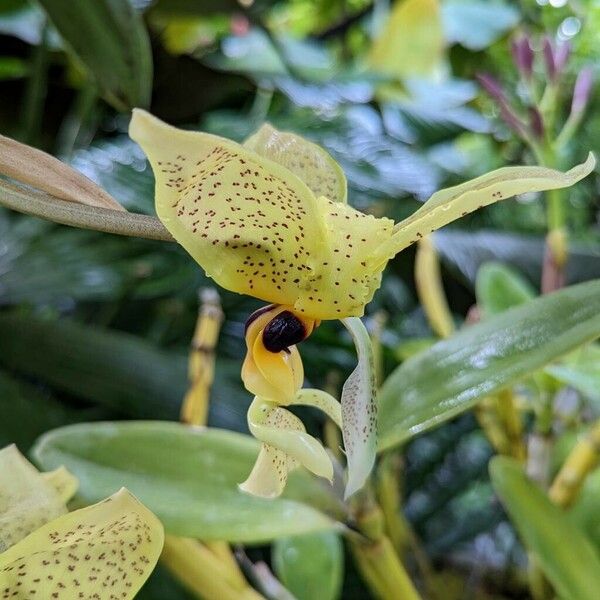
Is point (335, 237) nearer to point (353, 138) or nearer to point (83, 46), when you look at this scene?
point (83, 46)

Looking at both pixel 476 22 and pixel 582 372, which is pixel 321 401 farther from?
pixel 476 22

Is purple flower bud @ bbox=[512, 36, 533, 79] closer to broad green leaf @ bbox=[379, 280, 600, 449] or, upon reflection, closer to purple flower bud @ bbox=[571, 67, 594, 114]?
purple flower bud @ bbox=[571, 67, 594, 114]

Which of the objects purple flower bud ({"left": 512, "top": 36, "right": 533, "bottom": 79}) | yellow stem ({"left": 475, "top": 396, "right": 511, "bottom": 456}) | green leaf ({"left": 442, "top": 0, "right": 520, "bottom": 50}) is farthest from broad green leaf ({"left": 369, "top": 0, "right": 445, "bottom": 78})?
yellow stem ({"left": 475, "top": 396, "right": 511, "bottom": 456})

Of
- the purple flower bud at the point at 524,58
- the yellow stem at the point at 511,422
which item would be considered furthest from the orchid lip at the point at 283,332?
the purple flower bud at the point at 524,58

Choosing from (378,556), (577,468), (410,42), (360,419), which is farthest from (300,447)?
(410,42)

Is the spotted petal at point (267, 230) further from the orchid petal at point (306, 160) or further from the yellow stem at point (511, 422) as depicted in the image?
the yellow stem at point (511, 422)

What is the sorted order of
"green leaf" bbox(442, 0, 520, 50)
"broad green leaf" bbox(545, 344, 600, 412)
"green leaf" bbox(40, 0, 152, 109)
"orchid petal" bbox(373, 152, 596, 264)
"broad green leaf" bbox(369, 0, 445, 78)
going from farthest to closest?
1. "green leaf" bbox(442, 0, 520, 50)
2. "broad green leaf" bbox(369, 0, 445, 78)
3. "green leaf" bbox(40, 0, 152, 109)
4. "broad green leaf" bbox(545, 344, 600, 412)
5. "orchid petal" bbox(373, 152, 596, 264)

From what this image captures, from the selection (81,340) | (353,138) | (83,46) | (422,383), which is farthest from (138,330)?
(422,383)
